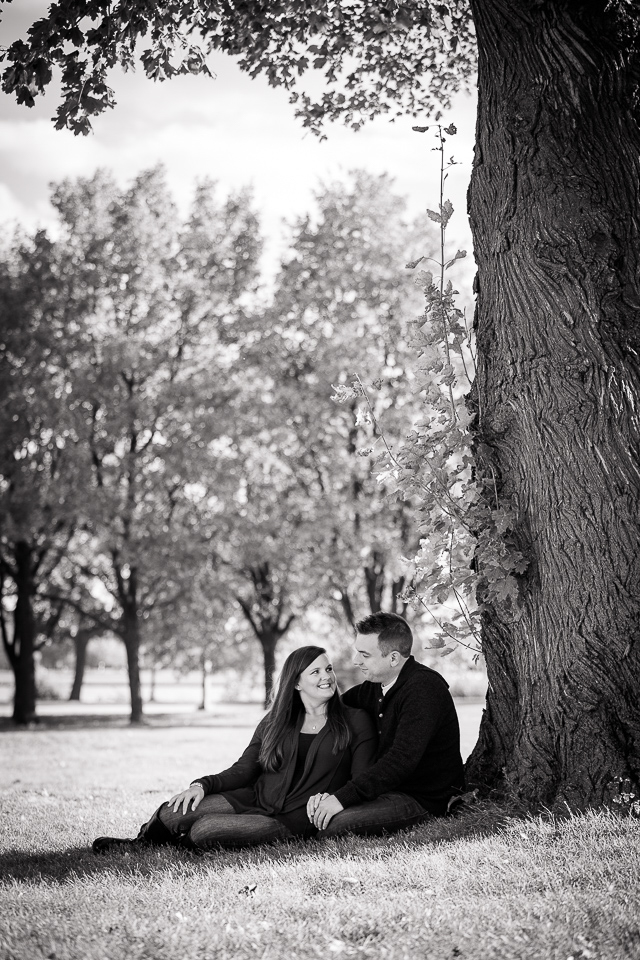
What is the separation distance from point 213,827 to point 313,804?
2.20 ft

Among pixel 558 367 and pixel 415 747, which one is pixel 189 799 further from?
pixel 558 367

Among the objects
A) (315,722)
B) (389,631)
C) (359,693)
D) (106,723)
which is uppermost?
(389,631)

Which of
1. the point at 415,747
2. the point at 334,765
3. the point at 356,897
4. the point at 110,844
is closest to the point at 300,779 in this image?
the point at 334,765

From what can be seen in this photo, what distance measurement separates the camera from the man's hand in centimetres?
558

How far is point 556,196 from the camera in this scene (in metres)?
5.79

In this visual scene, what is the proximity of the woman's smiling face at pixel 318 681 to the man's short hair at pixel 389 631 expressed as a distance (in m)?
0.38

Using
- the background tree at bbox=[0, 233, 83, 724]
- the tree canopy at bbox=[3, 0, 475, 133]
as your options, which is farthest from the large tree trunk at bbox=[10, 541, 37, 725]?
the tree canopy at bbox=[3, 0, 475, 133]

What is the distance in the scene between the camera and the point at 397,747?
5805mm

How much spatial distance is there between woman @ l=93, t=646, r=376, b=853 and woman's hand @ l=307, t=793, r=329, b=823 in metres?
0.24

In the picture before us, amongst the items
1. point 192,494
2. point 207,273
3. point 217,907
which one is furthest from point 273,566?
point 217,907

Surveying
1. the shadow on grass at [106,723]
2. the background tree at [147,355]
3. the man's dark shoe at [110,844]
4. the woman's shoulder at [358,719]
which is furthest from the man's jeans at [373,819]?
the shadow on grass at [106,723]

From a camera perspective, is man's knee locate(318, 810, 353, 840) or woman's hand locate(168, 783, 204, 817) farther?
woman's hand locate(168, 783, 204, 817)

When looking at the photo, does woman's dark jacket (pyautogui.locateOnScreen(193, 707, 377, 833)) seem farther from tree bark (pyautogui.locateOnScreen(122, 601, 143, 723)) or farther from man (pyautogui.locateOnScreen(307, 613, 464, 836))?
tree bark (pyautogui.locateOnScreen(122, 601, 143, 723))

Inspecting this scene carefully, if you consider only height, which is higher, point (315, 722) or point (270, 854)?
point (315, 722)
